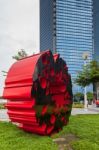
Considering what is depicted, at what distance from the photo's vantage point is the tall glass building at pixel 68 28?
301 feet

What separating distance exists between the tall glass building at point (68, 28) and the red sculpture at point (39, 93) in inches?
3055

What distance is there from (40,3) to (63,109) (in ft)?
314

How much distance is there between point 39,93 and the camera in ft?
34.3

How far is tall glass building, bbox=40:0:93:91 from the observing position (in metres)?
91.7

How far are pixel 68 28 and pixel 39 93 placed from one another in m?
87.0

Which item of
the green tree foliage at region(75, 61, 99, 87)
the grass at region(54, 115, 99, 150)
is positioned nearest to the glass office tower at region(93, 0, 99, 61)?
the green tree foliage at region(75, 61, 99, 87)

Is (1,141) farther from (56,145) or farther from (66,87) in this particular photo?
(66,87)

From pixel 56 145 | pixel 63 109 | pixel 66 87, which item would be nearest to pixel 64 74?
pixel 66 87

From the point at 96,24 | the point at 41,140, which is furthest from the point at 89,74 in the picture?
the point at 96,24

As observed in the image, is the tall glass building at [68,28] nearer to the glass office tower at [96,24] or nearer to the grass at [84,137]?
the glass office tower at [96,24]

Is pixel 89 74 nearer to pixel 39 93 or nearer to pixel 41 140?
pixel 39 93

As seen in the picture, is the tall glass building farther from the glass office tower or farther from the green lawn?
the green lawn

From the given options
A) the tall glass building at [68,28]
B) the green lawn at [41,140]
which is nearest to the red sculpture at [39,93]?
the green lawn at [41,140]

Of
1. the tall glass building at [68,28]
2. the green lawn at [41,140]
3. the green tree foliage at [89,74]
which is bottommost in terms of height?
the green lawn at [41,140]
